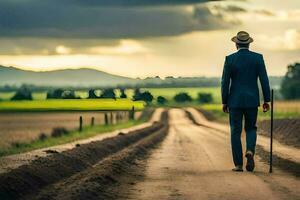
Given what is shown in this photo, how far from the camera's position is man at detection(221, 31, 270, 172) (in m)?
16.0

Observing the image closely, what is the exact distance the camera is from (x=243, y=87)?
16.1 metres

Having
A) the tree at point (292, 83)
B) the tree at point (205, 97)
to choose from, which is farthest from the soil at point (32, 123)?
the tree at point (292, 83)

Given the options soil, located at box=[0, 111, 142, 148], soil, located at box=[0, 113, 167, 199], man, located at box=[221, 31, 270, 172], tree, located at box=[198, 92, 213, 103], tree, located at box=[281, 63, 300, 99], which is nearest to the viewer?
soil, located at box=[0, 113, 167, 199]

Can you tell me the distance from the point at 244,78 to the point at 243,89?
0.22 meters

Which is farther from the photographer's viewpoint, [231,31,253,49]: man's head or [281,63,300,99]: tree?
[281,63,300,99]: tree

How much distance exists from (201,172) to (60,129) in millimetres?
24346

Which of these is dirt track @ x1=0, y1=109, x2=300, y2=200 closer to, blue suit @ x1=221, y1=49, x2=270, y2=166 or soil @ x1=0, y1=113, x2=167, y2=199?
soil @ x1=0, y1=113, x2=167, y2=199

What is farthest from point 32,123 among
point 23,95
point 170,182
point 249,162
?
point 170,182

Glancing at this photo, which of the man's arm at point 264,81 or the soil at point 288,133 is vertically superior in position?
the man's arm at point 264,81

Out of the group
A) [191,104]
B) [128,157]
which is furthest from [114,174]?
[191,104]

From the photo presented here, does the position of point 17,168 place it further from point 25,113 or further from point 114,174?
point 25,113

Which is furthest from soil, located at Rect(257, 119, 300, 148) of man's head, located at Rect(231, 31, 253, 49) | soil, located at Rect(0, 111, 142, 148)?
man's head, located at Rect(231, 31, 253, 49)

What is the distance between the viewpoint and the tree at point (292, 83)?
158m

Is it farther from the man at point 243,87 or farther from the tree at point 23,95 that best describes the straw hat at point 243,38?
the tree at point 23,95
